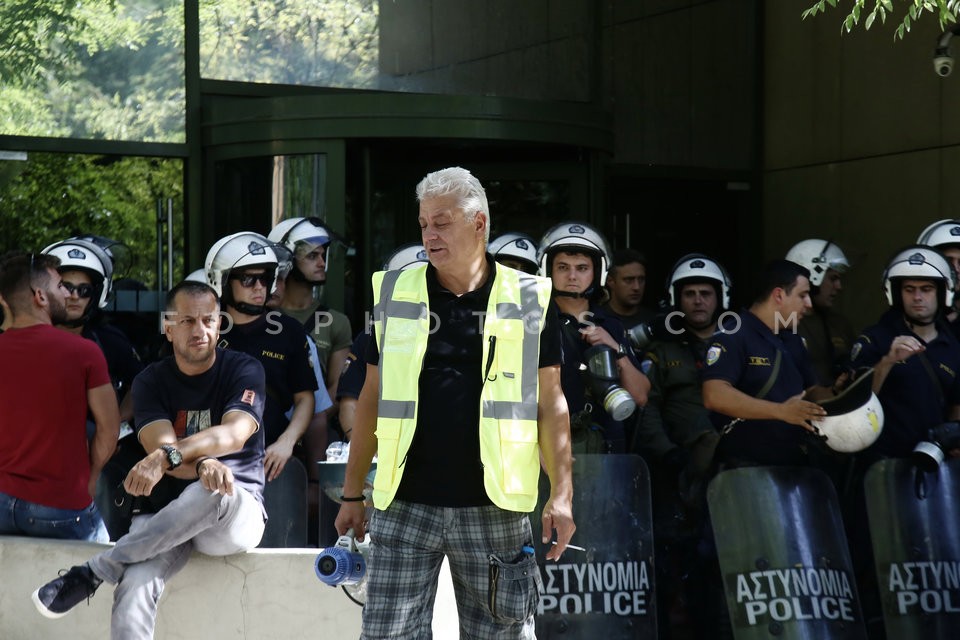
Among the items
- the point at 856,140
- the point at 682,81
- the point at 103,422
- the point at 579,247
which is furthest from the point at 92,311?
the point at 856,140

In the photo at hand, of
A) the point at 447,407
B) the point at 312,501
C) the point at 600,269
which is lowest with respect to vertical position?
the point at 312,501

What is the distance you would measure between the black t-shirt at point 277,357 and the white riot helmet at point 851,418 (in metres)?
2.43

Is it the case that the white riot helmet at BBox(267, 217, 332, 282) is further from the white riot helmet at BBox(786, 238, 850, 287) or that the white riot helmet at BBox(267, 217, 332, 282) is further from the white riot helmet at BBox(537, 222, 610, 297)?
the white riot helmet at BBox(786, 238, 850, 287)

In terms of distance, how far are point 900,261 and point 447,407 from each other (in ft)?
11.7

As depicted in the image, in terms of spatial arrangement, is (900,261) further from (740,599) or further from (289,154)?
(289,154)

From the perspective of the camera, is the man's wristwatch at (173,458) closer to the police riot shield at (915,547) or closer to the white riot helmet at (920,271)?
the police riot shield at (915,547)

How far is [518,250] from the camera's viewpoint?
738cm

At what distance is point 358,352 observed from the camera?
6.69 meters

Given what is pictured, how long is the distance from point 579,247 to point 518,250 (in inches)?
31.0

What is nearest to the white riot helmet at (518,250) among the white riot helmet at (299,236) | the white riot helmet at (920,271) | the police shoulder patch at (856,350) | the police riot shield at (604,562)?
the white riot helmet at (299,236)

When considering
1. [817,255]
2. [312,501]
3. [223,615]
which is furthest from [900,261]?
[223,615]

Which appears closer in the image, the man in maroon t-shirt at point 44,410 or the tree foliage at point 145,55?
the man in maroon t-shirt at point 44,410

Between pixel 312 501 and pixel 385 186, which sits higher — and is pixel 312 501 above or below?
below

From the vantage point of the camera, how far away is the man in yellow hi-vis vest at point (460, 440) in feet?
13.9
